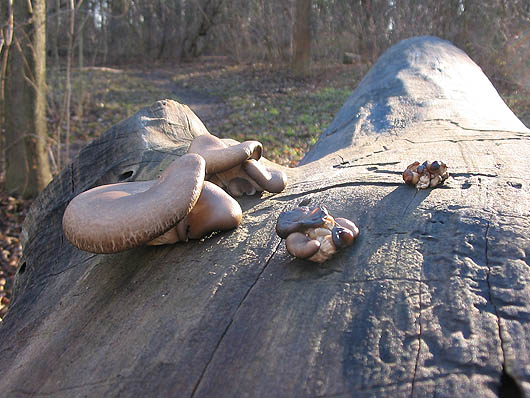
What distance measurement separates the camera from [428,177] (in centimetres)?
196

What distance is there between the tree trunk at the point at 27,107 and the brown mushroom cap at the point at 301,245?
5.05 meters

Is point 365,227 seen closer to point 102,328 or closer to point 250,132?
point 102,328

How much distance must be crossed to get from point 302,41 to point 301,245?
14.5 m

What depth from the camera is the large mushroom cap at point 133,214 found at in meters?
1.60

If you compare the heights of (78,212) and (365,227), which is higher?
(78,212)

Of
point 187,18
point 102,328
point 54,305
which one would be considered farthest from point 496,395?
point 187,18

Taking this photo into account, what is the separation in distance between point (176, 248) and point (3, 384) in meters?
0.70

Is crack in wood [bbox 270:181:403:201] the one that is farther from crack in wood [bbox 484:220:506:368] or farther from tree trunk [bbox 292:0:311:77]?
tree trunk [bbox 292:0:311:77]

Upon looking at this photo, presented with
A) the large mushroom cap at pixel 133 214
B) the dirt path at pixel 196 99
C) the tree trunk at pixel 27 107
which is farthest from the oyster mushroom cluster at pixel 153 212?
the dirt path at pixel 196 99

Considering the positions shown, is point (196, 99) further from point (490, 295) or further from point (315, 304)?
point (490, 295)

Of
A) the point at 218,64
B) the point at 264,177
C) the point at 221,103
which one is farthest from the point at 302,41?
the point at 264,177

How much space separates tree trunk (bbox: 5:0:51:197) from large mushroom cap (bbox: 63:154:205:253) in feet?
15.3

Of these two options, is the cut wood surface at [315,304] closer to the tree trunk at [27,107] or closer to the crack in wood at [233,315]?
the crack in wood at [233,315]

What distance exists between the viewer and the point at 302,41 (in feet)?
49.8
